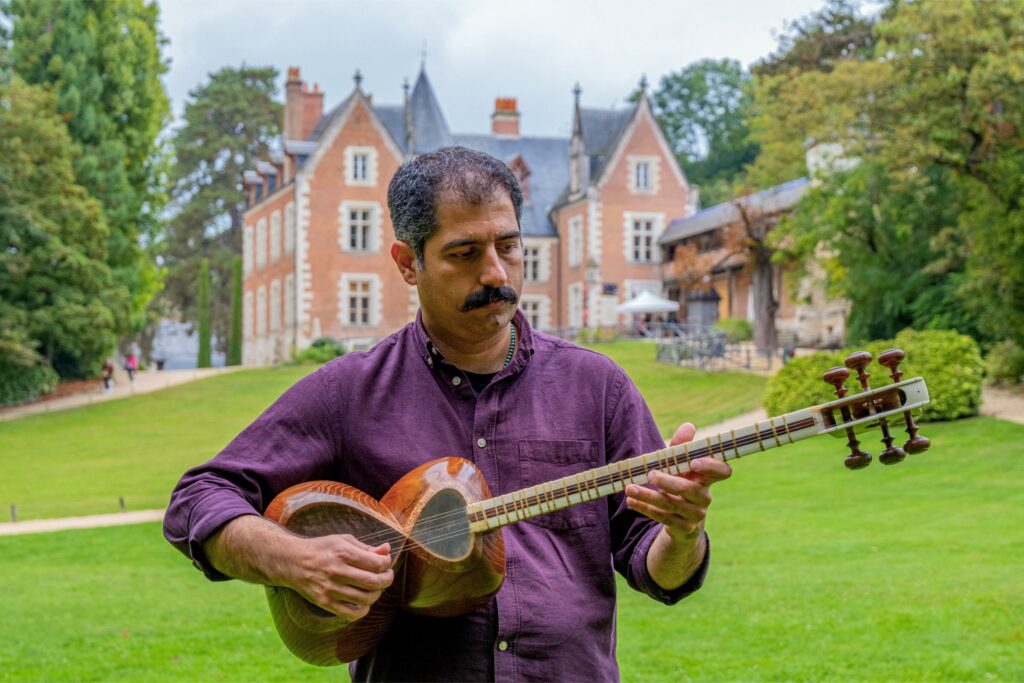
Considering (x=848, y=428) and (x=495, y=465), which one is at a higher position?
(x=848, y=428)

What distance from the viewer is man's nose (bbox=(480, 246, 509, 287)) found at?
2.66 meters

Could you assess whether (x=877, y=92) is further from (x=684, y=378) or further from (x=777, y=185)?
(x=777, y=185)

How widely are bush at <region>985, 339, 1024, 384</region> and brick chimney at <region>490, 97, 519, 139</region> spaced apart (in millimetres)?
34188

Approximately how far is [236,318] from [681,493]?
55427 mm

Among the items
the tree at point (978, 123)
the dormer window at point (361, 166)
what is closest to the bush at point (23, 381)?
the dormer window at point (361, 166)

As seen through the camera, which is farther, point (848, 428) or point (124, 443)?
point (124, 443)

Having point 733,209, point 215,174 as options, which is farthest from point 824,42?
point 215,174

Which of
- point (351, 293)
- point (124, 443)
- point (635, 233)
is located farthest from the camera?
point (635, 233)

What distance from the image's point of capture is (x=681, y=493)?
2.36 meters

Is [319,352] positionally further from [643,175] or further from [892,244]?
[892,244]

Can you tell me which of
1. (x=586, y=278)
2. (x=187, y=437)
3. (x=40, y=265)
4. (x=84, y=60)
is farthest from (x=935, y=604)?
(x=586, y=278)

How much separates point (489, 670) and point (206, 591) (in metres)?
7.95

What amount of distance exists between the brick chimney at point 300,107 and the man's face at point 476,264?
154 feet

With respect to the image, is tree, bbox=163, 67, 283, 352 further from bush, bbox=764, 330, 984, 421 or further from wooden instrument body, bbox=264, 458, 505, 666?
wooden instrument body, bbox=264, 458, 505, 666
